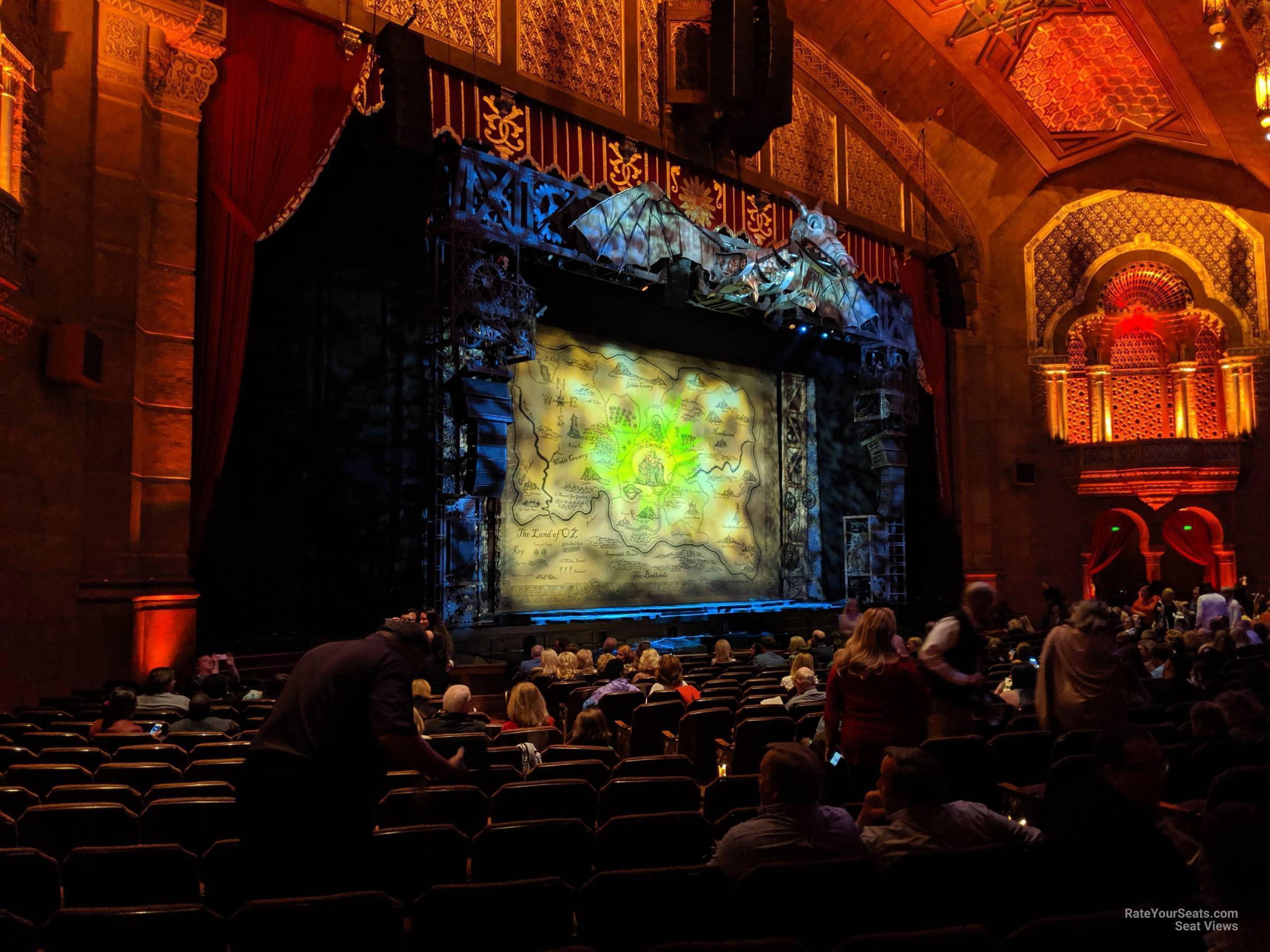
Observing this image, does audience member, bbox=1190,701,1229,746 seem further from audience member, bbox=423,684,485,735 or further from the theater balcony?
the theater balcony

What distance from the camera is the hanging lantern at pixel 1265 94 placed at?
33.9 feet

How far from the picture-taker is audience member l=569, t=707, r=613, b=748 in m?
5.58

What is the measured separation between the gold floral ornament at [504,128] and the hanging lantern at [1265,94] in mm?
8712

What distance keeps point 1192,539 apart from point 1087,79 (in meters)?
9.81

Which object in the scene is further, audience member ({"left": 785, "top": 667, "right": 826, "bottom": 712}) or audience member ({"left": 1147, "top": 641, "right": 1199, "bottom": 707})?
audience member ({"left": 785, "top": 667, "right": 826, "bottom": 712})

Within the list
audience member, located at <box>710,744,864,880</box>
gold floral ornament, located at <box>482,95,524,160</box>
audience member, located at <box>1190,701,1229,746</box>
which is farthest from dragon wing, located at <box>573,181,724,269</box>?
audience member, located at <box>710,744,864,880</box>

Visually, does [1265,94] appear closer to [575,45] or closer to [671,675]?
[575,45]

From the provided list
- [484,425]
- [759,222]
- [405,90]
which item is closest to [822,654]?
[484,425]

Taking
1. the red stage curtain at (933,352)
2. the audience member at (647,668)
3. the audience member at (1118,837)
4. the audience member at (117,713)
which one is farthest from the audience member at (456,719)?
the red stage curtain at (933,352)

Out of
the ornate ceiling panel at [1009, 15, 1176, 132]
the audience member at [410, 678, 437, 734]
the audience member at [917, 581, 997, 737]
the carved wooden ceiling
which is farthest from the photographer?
the ornate ceiling panel at [1009, 15, 1176, 132]

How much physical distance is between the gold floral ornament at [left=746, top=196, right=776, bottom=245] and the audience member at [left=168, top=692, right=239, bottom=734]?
12.3 m

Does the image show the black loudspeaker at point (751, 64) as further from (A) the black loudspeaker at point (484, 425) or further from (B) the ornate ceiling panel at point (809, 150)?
(A) the black loudspeaker at point (484, 425)

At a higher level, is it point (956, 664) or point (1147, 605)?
point (956, 664)

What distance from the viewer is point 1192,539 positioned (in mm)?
20797
